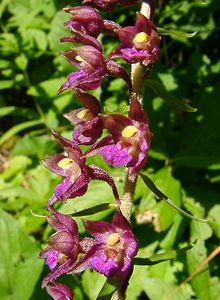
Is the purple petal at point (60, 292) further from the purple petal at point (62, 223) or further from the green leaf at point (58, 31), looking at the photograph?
the green leaf at point (58, 31)

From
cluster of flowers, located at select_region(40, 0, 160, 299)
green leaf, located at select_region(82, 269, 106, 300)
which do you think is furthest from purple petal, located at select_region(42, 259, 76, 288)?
green leaf, located at select_region(82, 269, 106, 300)

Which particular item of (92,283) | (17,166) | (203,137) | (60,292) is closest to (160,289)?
(92,283)

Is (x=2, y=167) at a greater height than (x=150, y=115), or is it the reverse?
(x=150, y=115)

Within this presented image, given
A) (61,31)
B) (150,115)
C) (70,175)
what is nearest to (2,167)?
(61,31)

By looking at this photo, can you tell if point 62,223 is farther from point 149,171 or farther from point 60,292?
point 149,171

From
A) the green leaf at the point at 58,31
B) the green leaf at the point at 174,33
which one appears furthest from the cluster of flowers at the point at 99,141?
the green leaf at the point at 58,31

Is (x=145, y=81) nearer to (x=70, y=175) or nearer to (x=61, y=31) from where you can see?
(x=70, y=175)

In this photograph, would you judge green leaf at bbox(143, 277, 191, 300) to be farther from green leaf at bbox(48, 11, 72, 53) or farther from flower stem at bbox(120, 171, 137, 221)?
green leaf at bbox(48, 11, 72, 53)
